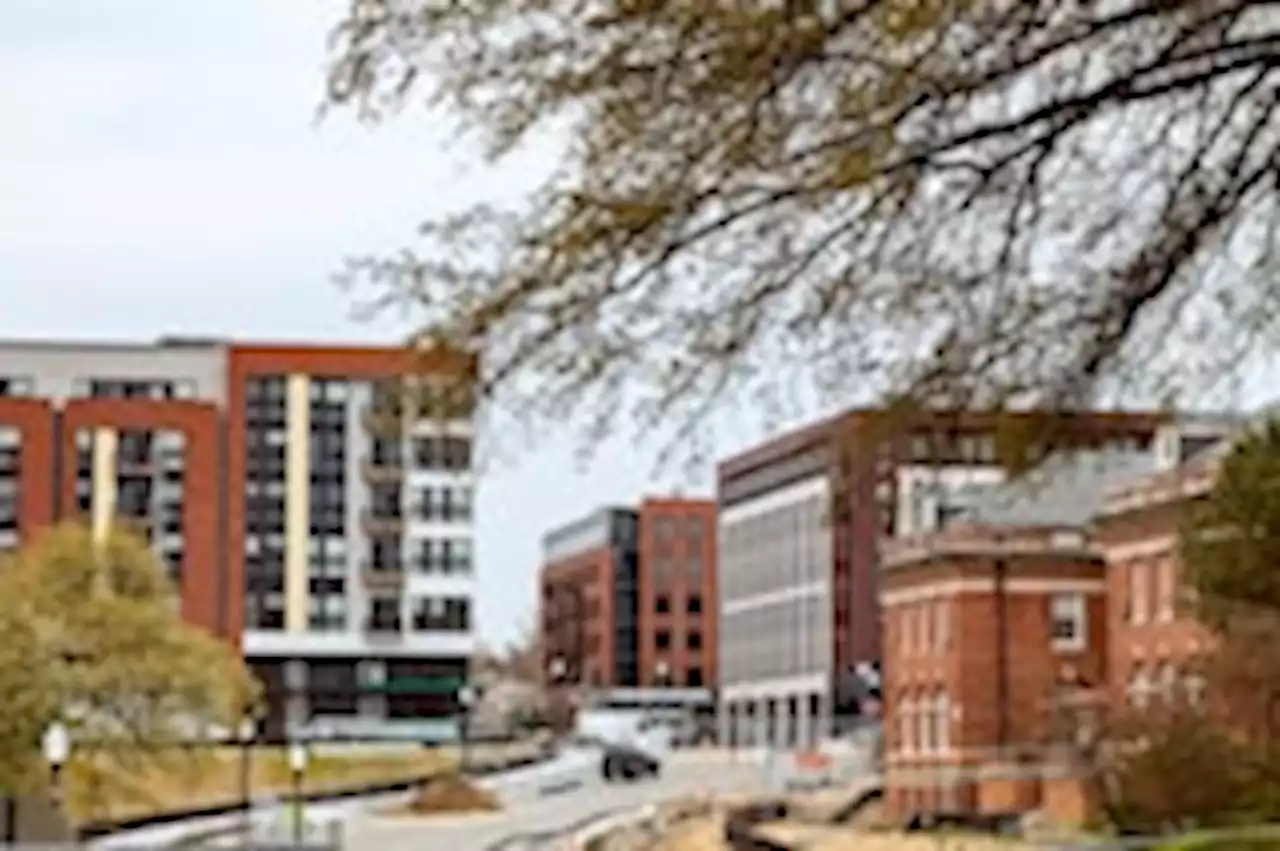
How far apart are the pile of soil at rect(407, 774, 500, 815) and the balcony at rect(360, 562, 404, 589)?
2705 centimetres

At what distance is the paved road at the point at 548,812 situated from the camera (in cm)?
5922

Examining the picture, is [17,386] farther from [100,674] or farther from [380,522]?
[100,674]

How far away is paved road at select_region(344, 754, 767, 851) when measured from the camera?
194 feet

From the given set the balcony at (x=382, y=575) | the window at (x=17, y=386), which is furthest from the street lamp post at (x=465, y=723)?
the window at (x=17, y=386)

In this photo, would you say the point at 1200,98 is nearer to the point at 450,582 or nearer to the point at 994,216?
the point at 994,216

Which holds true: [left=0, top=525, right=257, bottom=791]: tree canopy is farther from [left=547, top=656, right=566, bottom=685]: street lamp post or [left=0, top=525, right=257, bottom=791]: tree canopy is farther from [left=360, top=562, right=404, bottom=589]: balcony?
[left=547, top=656, right=566, bottom=685]: street lamp post

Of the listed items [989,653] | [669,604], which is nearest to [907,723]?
[989,653]

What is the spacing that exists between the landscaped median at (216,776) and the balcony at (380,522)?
6366mm

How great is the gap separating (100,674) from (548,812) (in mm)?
18883

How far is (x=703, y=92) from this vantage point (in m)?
9.02

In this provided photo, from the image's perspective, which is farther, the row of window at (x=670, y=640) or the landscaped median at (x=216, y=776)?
the row of window at (x=670, y=640)

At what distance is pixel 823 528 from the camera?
13180mm

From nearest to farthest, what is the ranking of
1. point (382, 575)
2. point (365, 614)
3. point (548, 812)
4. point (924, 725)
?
point (924, 725) → point (548, 812) → point (365, 614) → point (382, 575)

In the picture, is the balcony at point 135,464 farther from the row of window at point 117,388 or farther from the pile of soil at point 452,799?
the pile of soil at point 452,799
